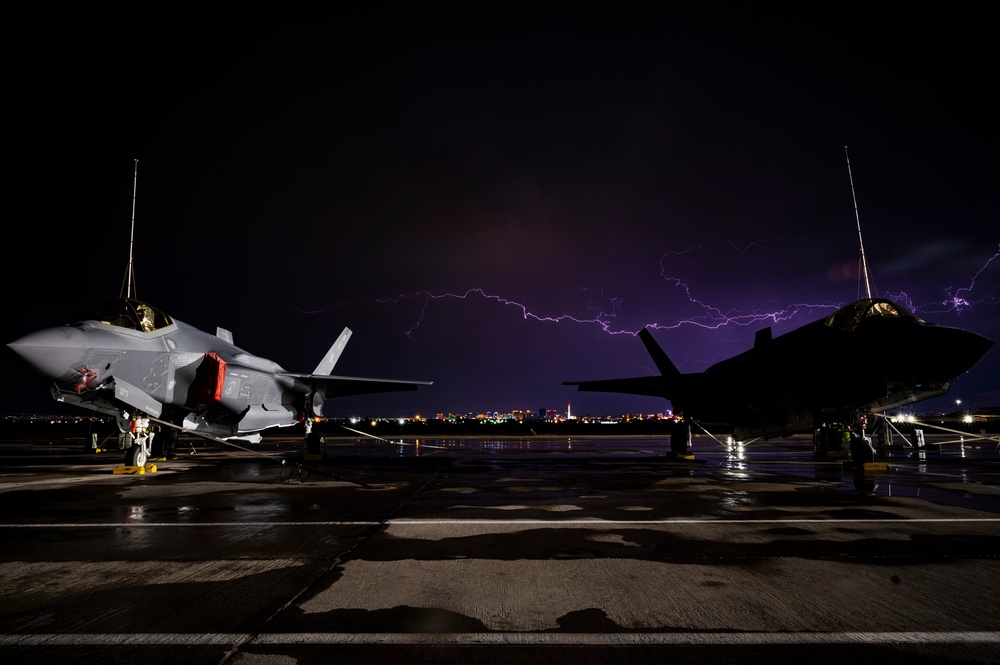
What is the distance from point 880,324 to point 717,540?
7.49 m

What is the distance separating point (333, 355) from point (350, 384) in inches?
102

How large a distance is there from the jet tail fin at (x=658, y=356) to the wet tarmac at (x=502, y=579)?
10.5m

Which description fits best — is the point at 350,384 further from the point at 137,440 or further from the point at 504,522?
the point at 504,522

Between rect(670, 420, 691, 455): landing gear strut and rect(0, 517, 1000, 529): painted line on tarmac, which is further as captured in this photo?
rect(670, 420, 691, 455): landing gear strut

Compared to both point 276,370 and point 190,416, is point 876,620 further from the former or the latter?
point 276,370

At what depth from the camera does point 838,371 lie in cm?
1024

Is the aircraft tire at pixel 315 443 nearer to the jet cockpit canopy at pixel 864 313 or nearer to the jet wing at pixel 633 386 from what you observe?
the jet wing at pixel 633 386

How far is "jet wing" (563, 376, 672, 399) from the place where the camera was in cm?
1639

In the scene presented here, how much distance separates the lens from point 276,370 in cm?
1496

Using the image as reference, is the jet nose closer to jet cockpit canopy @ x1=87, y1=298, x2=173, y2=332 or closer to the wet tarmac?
jet cockpit canopy @ x1=87, y1=298, x2=173, y2=332

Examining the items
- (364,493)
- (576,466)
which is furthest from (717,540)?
(576,466)

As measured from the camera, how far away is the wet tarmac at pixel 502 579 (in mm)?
2477

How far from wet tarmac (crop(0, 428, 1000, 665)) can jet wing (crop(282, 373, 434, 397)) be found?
8.30m

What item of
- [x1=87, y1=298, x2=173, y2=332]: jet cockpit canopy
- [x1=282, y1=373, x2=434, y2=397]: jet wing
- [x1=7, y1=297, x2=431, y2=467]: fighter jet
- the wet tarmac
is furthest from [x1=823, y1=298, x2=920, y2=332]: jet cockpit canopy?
[x1=87, y1=298, x2=173, y2=332]: jet cockpit canopy
